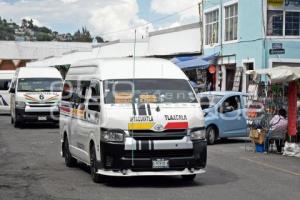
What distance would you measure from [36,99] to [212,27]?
14.4m

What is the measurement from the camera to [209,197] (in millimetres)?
10750

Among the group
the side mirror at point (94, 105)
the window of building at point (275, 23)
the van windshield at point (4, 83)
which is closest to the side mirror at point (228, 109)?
the side mirror at point (94, 105)

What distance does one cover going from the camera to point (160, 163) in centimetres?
1161

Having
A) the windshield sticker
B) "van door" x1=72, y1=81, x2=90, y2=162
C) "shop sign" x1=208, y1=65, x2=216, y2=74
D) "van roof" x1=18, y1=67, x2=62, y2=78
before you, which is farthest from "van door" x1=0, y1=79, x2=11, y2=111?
the windshield sticker

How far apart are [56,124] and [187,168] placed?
1815 cm

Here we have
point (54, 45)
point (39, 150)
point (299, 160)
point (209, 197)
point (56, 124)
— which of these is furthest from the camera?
point (54, 45)

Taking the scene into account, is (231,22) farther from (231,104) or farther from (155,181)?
(155,181)

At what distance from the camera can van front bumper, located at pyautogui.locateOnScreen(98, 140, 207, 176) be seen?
37.8 feet

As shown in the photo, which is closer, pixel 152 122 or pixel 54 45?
pixel 152 122

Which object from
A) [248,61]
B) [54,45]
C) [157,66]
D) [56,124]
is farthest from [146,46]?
[157,66]

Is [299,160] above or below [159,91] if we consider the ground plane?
below

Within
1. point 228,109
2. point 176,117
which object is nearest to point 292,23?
point 228,109

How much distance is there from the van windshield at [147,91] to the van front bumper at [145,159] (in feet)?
3.18

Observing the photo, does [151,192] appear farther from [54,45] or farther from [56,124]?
[54,45]
